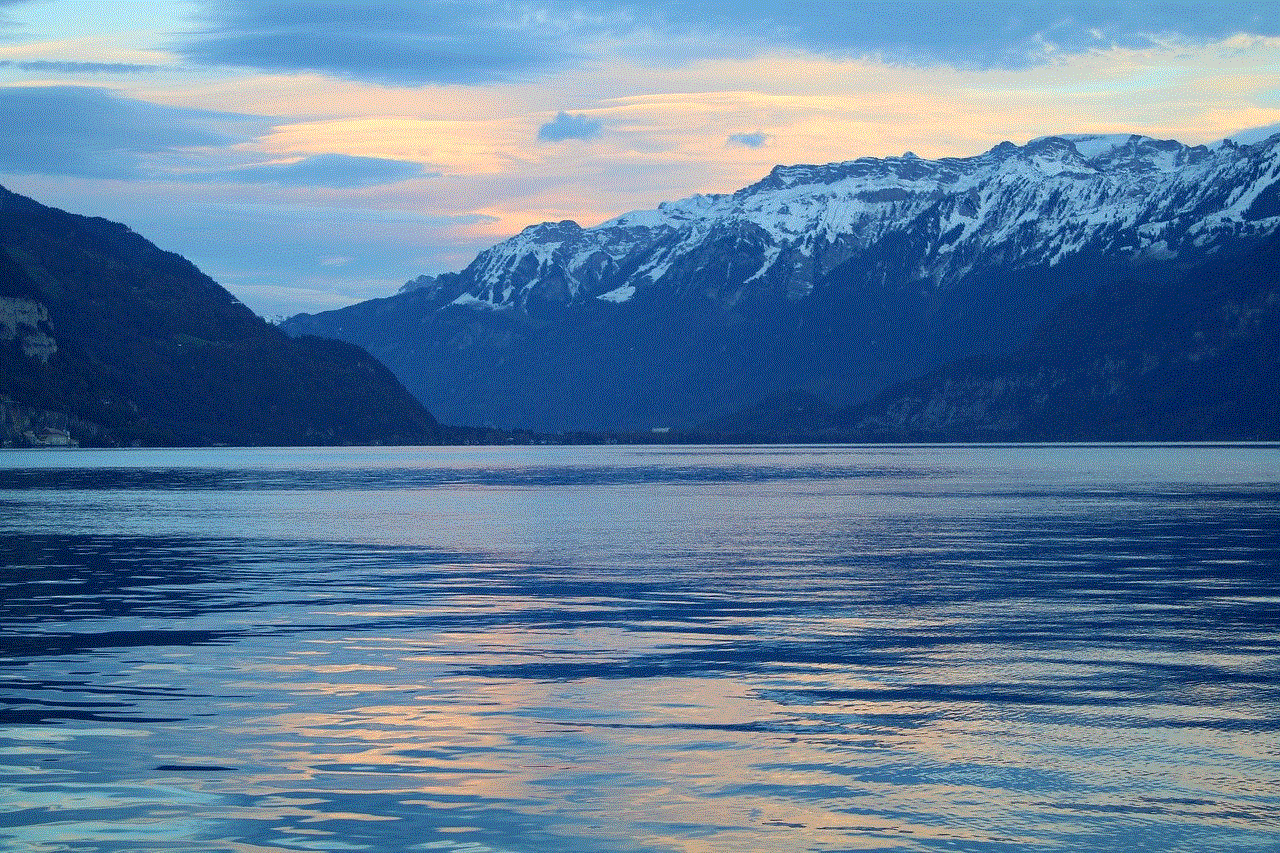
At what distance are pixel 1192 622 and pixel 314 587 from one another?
105 feet

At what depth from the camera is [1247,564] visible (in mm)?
66875

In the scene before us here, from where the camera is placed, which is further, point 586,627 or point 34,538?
point 34,538

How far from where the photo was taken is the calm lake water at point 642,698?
24.8 metres

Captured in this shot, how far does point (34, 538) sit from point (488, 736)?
61.0 meters

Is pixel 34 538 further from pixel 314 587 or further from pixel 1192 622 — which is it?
pixel 1192 622

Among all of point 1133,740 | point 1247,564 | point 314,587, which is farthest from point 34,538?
point 1133,740

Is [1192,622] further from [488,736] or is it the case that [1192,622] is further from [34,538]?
[34,538]

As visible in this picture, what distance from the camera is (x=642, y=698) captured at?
35094 millimetres

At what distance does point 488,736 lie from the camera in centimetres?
3091

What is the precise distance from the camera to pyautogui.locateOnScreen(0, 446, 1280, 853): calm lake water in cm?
2484

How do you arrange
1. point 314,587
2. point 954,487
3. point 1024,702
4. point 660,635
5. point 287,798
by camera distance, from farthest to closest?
1. point 954,487
2. point 314,587
3. point 660,635
4. point 1024,702
5. point 287,798

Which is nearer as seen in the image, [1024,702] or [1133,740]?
[1133,740]

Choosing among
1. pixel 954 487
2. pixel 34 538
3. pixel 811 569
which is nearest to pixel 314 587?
pixel 811 569

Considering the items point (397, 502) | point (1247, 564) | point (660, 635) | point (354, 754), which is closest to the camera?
point (354, 754)
